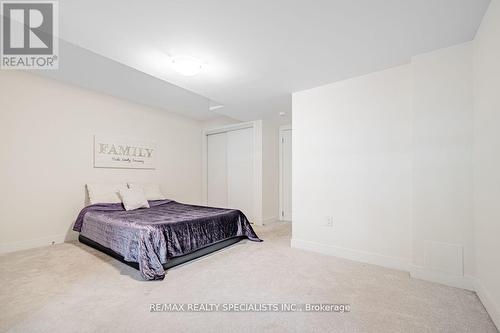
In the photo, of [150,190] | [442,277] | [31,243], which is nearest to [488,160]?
[442,277]

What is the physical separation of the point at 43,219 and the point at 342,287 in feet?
13.0

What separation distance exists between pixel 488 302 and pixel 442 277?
45cm

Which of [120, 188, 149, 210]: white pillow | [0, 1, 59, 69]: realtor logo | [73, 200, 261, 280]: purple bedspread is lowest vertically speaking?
[73, 200, 261, 280]: purple bedspread

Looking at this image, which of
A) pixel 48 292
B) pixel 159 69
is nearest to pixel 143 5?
pixel 159 69

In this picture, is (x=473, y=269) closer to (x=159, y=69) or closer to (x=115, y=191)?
(x=159, y=69)

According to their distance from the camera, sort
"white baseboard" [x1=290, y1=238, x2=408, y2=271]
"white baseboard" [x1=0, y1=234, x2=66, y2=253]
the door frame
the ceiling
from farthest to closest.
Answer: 1. the door frame
2. "white baseboard" [x1=0, y1=234, x2=66, y2=253]
3. "white baseboard" [x1=290, y1=238, x2=408, y2=271]
4. the ceiling

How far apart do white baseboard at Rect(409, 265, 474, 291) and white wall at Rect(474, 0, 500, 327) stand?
12 centimetres

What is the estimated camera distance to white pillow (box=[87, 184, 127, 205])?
357cm

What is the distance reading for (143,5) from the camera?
164 centimetres

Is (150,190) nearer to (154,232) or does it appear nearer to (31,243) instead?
(31,243)

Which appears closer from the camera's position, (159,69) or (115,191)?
(159,69)

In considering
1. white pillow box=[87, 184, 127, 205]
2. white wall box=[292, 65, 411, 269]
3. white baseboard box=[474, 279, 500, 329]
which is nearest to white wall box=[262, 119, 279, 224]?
white wall box=[292, 65, 411, 269]

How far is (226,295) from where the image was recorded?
191 cm

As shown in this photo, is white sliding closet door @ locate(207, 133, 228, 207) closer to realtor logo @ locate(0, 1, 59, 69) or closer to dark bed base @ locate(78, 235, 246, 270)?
dark bed base @ locate(78, 235, 246, 270)
